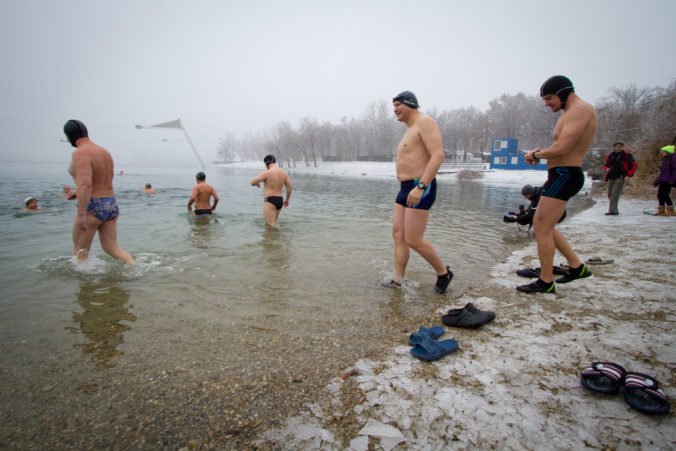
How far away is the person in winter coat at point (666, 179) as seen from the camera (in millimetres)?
7477

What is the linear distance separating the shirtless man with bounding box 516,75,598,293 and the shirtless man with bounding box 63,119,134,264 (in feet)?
17.7

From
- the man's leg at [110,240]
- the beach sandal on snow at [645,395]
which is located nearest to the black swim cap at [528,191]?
the beach sandal on snow at [645,395]

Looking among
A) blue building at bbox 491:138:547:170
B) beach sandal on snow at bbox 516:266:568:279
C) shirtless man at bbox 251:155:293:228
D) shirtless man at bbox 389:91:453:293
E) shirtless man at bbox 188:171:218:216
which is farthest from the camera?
blue building at bbox 491:138:547:170

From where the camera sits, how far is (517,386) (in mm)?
2008

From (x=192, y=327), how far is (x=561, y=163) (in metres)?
3.97

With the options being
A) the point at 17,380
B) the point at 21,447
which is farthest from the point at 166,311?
the point at 21,447

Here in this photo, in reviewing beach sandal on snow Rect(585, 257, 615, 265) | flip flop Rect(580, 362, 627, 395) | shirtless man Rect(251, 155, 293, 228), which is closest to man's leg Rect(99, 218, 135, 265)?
shirtless man Rect(251, 155, 293, 228)

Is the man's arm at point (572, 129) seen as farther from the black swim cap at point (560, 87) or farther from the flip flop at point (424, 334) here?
the flip flop at point (424, 334)

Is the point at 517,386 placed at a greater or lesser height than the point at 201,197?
lesser

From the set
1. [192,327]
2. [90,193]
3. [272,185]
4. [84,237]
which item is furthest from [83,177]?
[272,185]

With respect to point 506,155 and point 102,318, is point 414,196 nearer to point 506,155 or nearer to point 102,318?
point 102,318

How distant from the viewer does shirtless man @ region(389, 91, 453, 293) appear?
3451 millimetres

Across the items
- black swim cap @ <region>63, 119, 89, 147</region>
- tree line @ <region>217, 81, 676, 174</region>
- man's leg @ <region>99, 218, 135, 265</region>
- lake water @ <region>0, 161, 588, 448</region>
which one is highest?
tree line @ <region>217, 81, 676, 174</region>

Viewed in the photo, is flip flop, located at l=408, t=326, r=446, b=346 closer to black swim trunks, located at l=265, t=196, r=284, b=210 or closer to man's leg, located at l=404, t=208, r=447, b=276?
man's leg, located at l=404, t=208, r=447, b=276
